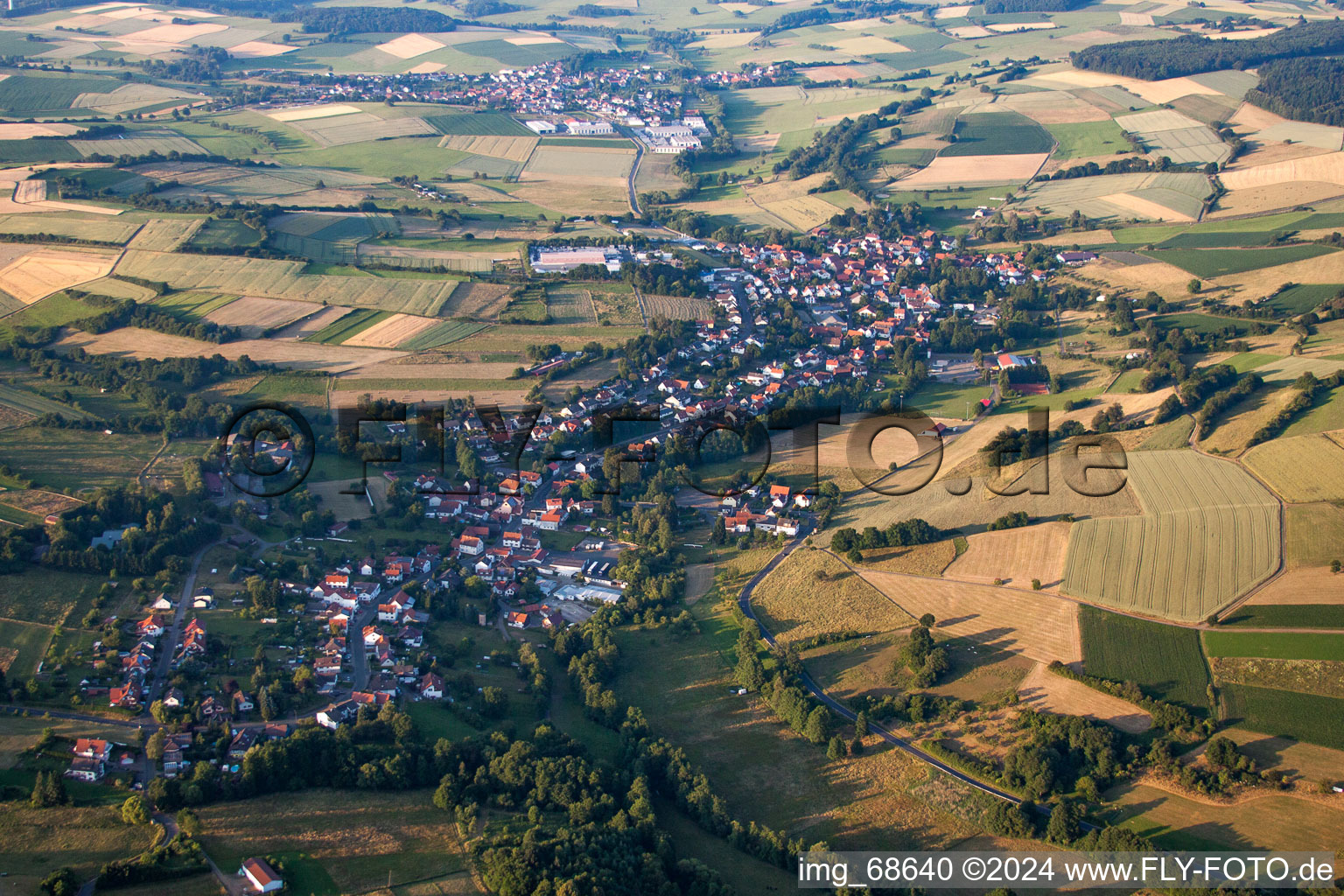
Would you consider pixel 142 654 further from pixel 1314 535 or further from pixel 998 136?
pixel 998 136

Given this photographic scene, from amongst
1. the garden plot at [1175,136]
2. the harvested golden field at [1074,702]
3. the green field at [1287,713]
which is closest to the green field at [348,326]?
the harvested golden field at [1074,702]

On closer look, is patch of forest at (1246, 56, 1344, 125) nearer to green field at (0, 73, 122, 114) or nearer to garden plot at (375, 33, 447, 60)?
garden plot at (375, 33, 447, 60)

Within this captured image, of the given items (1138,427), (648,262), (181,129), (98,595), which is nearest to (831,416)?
(1138,427)

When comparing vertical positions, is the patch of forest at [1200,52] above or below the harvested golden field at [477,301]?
above

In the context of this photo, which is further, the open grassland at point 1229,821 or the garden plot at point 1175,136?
the garden plot at point 1175,136

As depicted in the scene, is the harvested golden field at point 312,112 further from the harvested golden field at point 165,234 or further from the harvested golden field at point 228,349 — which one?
the harvested golden field at point 228,349

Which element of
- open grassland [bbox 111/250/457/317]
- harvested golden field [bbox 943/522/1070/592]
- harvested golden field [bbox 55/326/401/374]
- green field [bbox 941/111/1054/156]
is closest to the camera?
harvested golden field [bbox 943/522/1070/592]

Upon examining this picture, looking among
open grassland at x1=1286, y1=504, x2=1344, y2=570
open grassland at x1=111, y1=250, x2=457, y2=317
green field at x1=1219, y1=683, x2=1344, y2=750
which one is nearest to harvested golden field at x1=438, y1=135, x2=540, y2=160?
open grassland at x1=111, y1=250, x2=457, y2=317

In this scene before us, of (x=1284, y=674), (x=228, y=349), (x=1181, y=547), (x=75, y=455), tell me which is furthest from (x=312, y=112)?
(x=1284, y=674)
